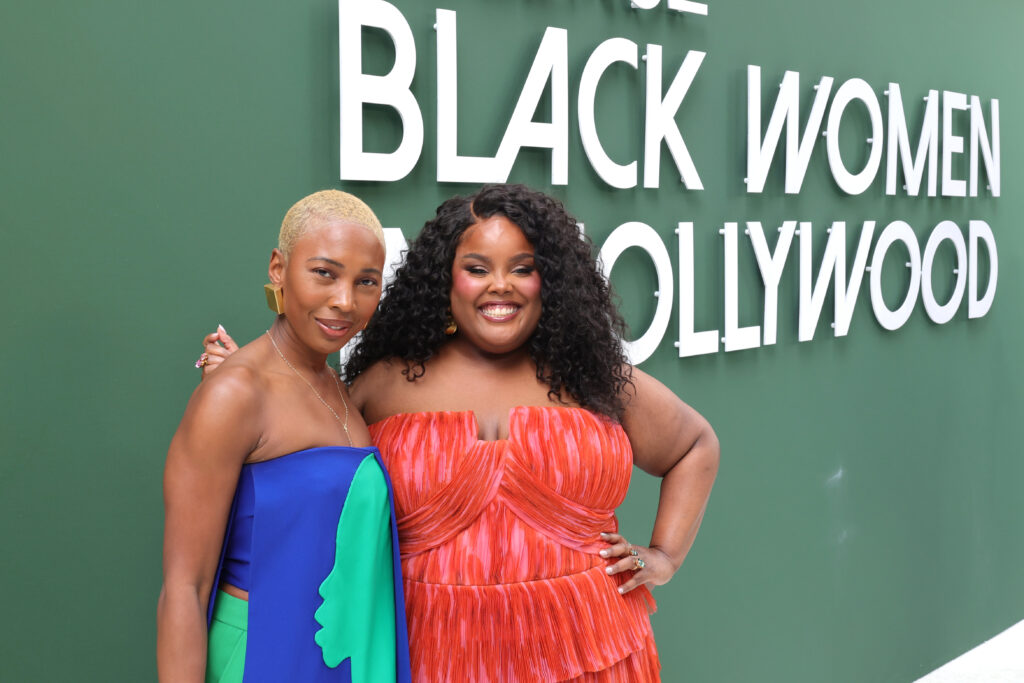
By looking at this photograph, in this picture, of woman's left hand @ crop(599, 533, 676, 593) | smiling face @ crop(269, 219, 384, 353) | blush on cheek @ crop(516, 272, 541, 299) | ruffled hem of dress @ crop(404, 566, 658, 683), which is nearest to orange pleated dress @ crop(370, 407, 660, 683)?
ruffled hem of dress @ crop(404, 566, 658, 683)

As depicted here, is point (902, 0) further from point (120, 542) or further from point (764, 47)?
point (120, 542)

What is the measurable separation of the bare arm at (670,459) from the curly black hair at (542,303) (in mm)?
163

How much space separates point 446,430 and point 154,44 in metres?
1.02

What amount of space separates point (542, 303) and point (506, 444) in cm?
27

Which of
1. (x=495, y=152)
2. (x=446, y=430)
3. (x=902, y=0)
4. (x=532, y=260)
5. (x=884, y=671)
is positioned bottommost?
(x=884, y=671)

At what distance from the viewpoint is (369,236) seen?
4.97ft

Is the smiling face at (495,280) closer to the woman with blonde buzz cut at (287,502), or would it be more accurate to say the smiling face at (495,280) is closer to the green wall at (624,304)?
the woman with blonde buzz cut at (287,502)

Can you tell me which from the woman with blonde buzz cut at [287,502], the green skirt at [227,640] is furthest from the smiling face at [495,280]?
the green skirt at [227,640]

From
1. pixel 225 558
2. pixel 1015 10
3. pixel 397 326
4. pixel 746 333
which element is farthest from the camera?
pixel 1015 10

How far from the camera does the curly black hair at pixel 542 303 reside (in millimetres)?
1825

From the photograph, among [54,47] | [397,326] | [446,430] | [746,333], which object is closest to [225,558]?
[446,430]

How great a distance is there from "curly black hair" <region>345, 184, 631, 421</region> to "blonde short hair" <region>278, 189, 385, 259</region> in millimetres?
324

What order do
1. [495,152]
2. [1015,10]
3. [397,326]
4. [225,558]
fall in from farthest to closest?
[1015,10] → [495,152] → [397,326] → [225,558]

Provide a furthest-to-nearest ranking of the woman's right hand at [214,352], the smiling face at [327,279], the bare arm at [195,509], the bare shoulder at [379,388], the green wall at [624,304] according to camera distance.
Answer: the green wall at [624,304]
the bare shoulder at [379,388]
the woman's right hand at [214,352]
the smiling face at [327,279]
the bare arm at [195,509]
